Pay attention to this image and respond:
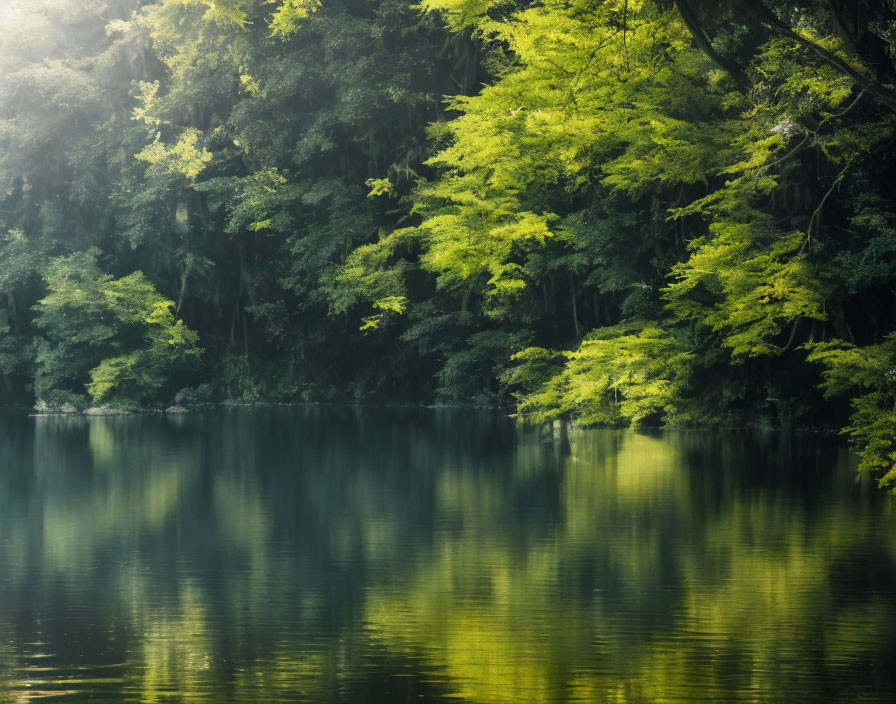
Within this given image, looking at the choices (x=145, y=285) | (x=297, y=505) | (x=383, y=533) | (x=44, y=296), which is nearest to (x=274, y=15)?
(x=145, y=285)

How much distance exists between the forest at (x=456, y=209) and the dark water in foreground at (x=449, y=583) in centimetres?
389

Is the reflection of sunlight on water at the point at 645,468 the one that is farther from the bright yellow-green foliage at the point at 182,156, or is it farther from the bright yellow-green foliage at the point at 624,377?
the bright yellow-green foliage at the point at 182,156

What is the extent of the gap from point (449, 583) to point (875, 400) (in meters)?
8.29

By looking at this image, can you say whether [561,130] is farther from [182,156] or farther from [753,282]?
[182,156]

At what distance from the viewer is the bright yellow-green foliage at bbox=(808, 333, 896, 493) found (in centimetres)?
1526

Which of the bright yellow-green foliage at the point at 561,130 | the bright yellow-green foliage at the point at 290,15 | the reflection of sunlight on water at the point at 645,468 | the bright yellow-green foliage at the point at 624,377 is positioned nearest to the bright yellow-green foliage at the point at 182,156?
the bright yellow-green foliage at the point at 290,15

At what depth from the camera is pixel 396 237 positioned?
32.3 m

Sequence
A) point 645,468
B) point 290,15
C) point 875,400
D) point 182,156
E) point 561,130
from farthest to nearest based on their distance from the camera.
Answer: point 182,156, point 290,15, point 561,130, point 645,468, point 875,400

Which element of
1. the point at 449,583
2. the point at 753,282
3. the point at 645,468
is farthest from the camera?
the point at 753,282

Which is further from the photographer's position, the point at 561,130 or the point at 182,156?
the point at 182,156

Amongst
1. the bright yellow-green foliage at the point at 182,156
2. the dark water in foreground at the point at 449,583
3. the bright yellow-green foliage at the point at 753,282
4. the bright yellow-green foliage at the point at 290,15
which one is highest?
the bright yellow-green foliage at the point at 290,15

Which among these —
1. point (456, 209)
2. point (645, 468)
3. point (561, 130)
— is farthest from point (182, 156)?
point (645, 468)

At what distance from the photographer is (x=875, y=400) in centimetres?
1579

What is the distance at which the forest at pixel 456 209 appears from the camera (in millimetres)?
21141
